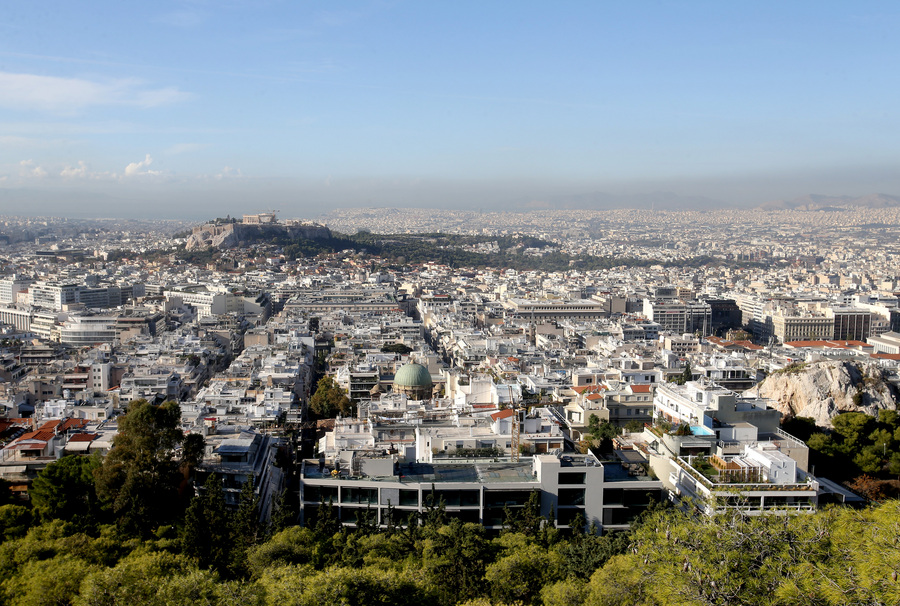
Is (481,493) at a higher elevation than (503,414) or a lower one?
lower

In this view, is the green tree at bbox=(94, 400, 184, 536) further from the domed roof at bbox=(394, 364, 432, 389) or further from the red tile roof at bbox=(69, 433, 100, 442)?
the domed roof at bbox=(394, 364, 432, 389)

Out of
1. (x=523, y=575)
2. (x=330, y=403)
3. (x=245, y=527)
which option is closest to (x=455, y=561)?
(x=523, y=575)

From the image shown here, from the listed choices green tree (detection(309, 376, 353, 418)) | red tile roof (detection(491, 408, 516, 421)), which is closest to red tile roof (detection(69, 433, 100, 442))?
green tree (detection(309, 376, 353, 418))

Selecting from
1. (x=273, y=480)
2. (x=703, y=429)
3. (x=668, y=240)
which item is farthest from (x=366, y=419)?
(x=668, y=240)

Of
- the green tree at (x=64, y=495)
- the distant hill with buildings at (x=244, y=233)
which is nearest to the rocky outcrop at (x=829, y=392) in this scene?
the green tree at (x=64, y=495)

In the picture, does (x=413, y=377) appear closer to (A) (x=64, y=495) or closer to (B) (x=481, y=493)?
(B) (x=481, y=493)
